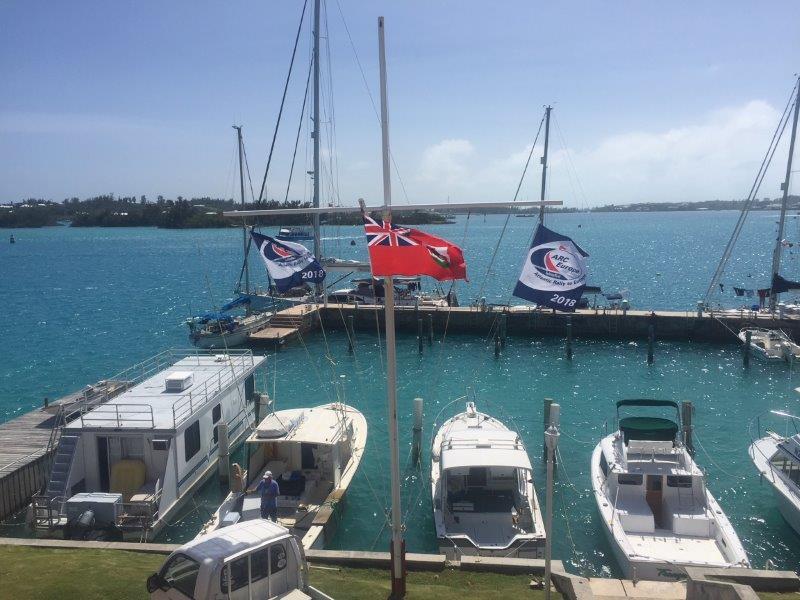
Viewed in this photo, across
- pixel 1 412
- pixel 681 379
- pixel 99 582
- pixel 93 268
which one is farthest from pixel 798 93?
pixel 93 268

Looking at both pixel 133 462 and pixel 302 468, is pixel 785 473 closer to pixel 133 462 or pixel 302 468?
pixel 302 468

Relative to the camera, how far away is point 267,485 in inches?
612

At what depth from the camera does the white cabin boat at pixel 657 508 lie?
14516 millimetres

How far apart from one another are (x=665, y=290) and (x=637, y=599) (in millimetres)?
74208

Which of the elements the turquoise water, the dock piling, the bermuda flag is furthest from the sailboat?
the bermuda flag

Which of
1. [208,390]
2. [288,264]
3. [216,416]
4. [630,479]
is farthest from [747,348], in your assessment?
[208,390]

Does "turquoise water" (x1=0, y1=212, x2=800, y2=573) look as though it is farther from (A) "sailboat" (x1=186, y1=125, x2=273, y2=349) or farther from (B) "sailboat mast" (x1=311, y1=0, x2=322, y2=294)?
(B) "sailboat mast" (x1=311, y1=0, x2=322, y2=294)

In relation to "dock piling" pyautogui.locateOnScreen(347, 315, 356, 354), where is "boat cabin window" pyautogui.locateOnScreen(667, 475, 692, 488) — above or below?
above

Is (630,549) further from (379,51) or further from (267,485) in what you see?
(379,51)

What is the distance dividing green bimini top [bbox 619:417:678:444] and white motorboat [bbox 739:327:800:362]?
943 inches

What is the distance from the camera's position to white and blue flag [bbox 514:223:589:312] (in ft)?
57.7

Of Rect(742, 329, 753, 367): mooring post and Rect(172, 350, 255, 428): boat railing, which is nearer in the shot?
Rect(172, 350, 255, 428): boat railing

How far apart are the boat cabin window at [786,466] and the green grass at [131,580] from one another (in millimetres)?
11200

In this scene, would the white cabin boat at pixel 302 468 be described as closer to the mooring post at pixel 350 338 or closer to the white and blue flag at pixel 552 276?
the white and blue flag at pixel 552 276
